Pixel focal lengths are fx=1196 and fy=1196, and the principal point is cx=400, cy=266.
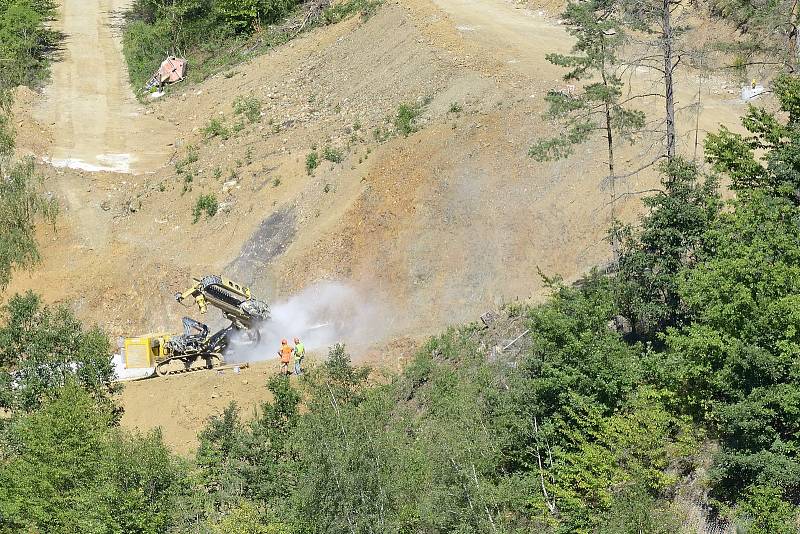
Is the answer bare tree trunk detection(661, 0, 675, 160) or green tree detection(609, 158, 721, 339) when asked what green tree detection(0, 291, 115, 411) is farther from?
bare tree trunk detection(661, 0, 675, 160)

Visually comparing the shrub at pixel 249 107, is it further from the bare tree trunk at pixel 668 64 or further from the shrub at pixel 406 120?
the bare tree trunk at pixel 668 64

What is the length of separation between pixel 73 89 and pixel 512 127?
32.9 metres

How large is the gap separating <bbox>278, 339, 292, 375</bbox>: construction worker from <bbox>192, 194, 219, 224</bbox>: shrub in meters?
11.8

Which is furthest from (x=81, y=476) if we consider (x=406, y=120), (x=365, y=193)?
(x=406, y=120)

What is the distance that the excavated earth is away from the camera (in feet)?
123

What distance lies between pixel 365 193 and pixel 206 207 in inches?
292

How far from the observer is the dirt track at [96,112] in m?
55.3

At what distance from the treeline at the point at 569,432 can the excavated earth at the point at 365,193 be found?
4898mm

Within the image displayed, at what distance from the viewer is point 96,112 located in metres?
62.6

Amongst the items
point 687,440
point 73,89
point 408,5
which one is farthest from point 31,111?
point 687,440

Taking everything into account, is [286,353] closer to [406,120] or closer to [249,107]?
[406,120]

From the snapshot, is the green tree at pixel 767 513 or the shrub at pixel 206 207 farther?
the shrub at pixel 206 207

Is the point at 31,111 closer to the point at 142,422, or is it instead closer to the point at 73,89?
the point at 73,89

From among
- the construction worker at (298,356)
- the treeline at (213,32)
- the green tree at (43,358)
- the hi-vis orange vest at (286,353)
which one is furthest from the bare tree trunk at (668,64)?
the treeline at (213,32)
